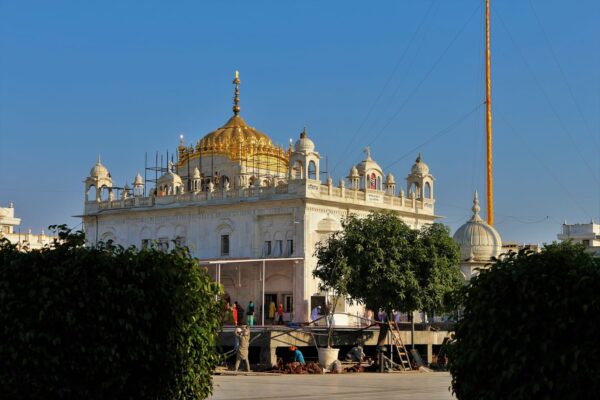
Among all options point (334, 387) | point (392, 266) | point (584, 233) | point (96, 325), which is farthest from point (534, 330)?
point (584, 233)

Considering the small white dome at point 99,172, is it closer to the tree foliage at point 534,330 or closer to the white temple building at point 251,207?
the white temple building at point 251,207

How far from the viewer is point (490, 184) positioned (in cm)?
5694

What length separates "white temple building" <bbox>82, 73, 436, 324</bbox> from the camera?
174 feet

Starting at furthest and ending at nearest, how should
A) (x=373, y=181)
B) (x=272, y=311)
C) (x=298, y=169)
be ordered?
1. (x=373, y=181)
2. (x=298, y=169)
3. (x=272, y=311)

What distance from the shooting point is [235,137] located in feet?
214

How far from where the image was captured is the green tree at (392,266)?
123 ft

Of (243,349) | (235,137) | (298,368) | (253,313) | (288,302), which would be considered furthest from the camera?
(235,137)

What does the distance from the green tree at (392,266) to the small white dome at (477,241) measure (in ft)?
33.3

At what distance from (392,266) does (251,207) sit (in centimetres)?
1889

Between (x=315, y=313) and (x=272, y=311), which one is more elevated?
(x=272, y=311)

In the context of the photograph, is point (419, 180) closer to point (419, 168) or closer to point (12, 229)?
point (419, 168)

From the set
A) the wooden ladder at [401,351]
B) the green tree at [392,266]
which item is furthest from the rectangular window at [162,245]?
the wooden ladder at [401,351]

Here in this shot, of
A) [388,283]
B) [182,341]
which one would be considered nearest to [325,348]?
[388,283]

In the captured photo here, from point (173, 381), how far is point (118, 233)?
49.0 metres
